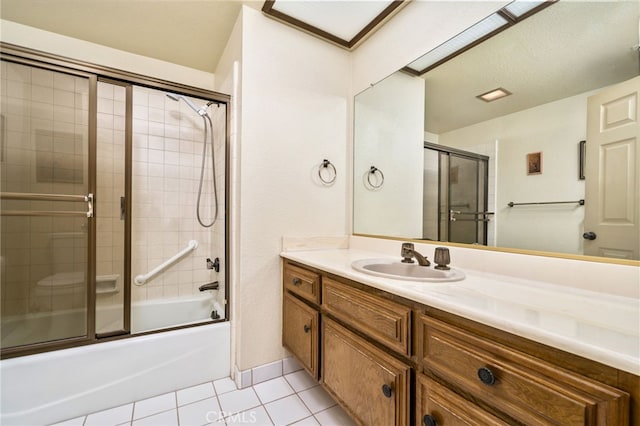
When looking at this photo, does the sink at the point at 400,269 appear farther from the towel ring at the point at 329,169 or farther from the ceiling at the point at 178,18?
the ceiling at the point at 178,18

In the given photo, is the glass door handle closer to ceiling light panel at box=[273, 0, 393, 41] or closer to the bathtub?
the bathtub

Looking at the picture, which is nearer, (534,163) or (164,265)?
(534,163)

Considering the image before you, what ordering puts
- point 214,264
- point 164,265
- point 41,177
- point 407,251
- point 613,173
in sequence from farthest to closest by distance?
point 164,265, point 214,264, point 41,177, point 407,251, point 613,173

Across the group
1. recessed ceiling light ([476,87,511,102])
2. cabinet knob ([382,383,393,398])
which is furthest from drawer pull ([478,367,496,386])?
recessed ceiling light ([476,87,511,102])

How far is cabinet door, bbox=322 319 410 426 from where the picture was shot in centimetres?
91

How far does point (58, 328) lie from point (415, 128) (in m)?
2.50

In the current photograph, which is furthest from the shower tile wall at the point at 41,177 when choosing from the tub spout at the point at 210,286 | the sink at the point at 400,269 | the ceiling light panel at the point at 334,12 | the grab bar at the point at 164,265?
the sink at the point at 400,269

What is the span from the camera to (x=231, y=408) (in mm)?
1439

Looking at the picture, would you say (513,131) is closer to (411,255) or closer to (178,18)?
(411,255)

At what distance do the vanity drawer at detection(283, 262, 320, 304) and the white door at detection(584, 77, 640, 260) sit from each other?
1.11 meters

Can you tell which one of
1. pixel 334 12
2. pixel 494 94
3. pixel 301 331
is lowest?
pixel 301 331

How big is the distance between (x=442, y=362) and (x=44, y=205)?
86.8 inches

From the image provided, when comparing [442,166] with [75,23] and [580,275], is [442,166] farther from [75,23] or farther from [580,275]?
[75,23]

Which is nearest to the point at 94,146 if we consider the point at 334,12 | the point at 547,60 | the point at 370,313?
the point at 334,12
